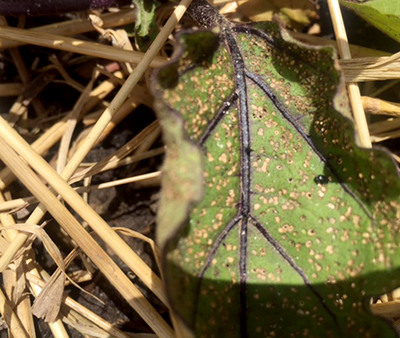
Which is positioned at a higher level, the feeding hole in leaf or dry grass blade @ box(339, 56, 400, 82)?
dry grass blade @ box(339, 56, 400, 82)

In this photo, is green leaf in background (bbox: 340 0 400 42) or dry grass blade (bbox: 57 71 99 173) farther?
dry grass blade (bbox: 57 71 99 173)

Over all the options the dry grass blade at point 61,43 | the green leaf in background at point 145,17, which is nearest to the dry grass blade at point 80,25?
the dry grass blade at point 61,43

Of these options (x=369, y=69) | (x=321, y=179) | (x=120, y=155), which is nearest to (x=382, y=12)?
(x=369, y=69)

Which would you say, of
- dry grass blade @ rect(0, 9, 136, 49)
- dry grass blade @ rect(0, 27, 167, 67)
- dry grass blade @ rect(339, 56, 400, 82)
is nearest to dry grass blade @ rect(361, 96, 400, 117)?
dry grass blade @ rect(339, 56, 400, 82)

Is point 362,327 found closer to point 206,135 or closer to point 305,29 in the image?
point 206,135

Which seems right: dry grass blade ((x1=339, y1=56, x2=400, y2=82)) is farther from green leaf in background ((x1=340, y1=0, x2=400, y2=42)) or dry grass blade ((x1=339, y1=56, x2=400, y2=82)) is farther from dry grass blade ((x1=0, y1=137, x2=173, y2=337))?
dry grass blade ((x1=0, y1=137, x2=173, y2=337))

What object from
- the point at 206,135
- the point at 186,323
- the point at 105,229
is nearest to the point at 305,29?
the point at 206,135

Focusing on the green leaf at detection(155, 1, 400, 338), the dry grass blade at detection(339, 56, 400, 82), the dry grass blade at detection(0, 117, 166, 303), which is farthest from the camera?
the dry grass blade at detection(339, 56, 400, 82)
